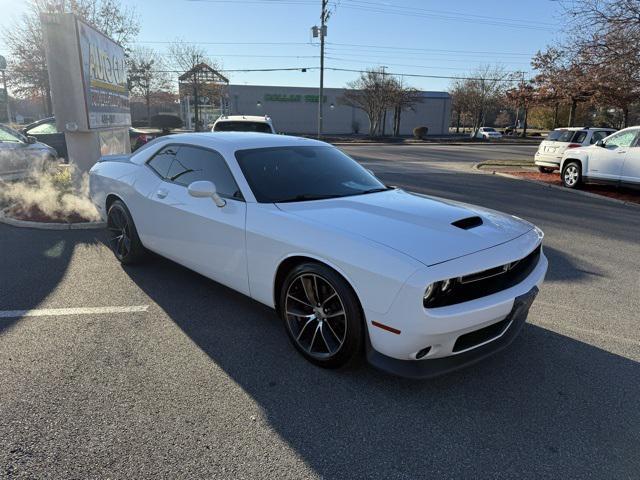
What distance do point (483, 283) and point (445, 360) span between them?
54 cm

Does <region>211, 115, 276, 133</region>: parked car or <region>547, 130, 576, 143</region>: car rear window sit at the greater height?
<region>211, 115, 276, 133</region>: parked car

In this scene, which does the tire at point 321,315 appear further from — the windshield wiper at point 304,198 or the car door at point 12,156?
the car door at point 12,156

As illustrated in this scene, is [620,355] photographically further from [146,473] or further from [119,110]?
[119,110]

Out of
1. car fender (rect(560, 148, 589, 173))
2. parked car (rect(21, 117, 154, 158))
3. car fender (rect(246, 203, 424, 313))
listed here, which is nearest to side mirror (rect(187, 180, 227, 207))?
car fender (rect(246, 203, 424, 313))

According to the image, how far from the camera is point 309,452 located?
7.85 feet

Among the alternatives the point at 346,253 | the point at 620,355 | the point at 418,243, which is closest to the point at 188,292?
the point at 346,253

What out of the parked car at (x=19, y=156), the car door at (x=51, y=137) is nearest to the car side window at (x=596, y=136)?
the parked car at (x=19, y=156)

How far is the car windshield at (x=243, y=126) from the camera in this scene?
10.4 metres

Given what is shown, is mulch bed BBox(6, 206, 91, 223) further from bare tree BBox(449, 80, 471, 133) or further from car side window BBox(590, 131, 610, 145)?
bare tree BBox(449, 80, 471, 133)

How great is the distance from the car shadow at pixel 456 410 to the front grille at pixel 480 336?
37 cm

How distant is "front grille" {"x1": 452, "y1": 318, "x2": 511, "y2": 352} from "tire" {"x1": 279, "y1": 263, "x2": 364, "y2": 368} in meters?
0.61

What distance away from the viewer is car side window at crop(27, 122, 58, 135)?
14387mm

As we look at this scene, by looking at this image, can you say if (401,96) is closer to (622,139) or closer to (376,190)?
(622,139)

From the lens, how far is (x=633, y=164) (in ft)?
34.5
